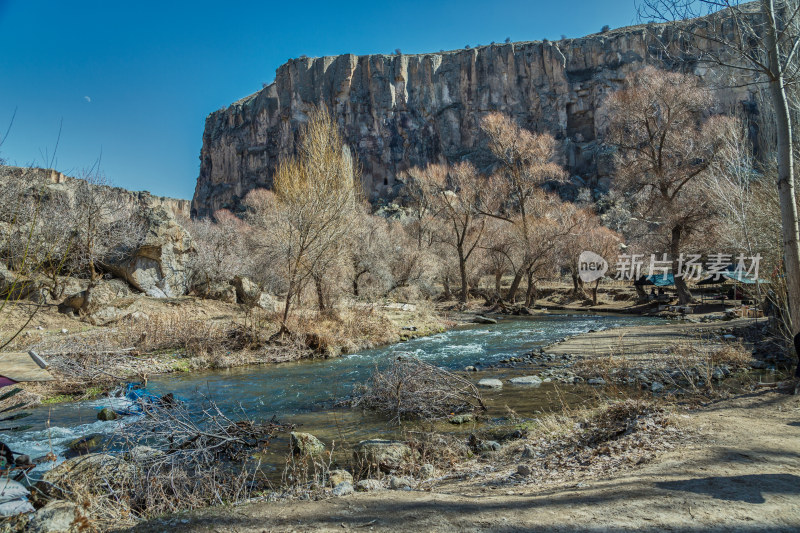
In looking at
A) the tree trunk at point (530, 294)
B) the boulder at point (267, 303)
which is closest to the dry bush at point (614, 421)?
the boulder at point (267, 303)

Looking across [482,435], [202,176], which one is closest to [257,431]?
[482,435]

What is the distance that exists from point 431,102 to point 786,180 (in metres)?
94.5

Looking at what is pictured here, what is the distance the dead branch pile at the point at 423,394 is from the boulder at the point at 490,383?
1256 mm

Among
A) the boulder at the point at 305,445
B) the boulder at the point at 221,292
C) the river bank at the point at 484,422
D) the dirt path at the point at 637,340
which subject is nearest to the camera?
the river bank at the point at 484,422

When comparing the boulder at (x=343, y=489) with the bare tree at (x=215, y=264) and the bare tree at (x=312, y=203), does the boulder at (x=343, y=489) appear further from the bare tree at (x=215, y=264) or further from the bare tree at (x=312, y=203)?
the bare tree at (x=215, y=264)

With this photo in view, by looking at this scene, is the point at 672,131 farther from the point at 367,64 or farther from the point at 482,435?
the point at 367,64

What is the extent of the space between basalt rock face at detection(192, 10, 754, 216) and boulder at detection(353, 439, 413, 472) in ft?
265

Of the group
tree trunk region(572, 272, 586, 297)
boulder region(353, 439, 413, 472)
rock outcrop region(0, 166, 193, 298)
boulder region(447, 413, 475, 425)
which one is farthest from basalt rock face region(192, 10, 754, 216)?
boulder region(353, 439, 413, 472)

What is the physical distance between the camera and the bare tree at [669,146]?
2084cm

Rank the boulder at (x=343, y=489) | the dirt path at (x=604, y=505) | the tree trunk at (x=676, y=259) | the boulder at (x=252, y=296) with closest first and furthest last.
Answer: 1. the dirt path at (x=604, y=505)
2. the boulder at (x=343, y=489)
3. the boulder at (x=252, y=296)
4. the tree trunk at (x=676, y=259)

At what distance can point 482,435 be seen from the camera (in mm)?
6324

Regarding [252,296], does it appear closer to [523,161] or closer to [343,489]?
[343,489]

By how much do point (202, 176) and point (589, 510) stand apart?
122 meters

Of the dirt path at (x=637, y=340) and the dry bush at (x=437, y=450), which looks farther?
the dirt path at (x=637, y=340)
